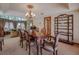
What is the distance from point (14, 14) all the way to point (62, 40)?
Result: 39.2 inches

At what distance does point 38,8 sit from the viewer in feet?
8.53

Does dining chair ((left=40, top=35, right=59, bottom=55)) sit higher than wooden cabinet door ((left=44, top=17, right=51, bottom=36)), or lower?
lower

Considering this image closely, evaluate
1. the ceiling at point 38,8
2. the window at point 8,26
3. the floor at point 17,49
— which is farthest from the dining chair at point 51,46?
the window at point 8,26

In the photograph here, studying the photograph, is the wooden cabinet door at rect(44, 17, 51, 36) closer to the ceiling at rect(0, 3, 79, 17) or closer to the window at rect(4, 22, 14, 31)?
the ceiling at rect(0, 3, 79, 17)

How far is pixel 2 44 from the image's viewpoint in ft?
8.49

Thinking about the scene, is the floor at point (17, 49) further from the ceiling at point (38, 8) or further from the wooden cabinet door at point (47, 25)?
the ceiling at point (38, 8)

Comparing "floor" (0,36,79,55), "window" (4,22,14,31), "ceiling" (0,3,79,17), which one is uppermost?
"ceiling" (0,3,79,17)

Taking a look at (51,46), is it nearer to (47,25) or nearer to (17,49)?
(47,25)

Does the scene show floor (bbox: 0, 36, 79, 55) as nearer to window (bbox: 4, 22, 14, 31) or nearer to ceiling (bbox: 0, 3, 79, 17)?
window (bbox: 4, 22, 14, 31)

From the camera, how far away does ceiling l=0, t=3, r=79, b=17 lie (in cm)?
257

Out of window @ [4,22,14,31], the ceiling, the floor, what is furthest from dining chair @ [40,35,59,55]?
window @ [4,22,14,31]

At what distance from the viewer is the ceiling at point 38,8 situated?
257 centimetres

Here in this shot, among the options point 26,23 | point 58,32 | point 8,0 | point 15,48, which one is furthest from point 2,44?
point 58,32

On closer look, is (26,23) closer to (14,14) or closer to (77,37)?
(14,14)
